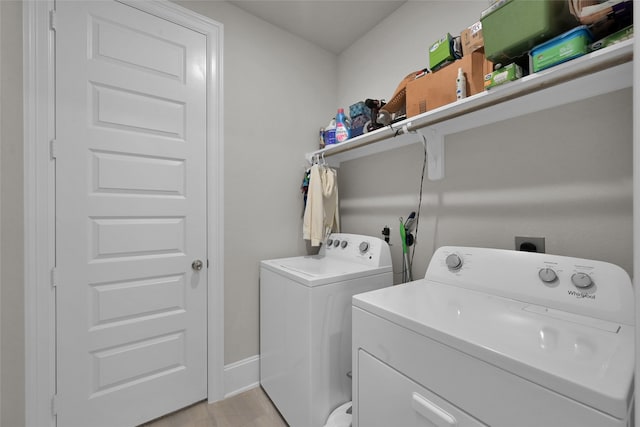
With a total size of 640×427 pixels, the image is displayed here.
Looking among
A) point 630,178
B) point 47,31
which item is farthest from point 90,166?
point 630,178

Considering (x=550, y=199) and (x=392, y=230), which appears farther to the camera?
(x=392, y=230)

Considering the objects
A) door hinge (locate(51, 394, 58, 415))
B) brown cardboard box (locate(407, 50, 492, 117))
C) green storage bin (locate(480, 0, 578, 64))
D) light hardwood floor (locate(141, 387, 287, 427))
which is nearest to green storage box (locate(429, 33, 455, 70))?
brown cardboard box (locate(407, 50, 492, 117))

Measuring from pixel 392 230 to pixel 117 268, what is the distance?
169cm

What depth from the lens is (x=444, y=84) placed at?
4.11 ft

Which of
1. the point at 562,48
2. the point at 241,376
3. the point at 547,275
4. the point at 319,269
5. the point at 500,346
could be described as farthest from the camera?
the point at 241,376

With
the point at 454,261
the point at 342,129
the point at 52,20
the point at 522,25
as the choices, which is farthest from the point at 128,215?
the point at 522,25

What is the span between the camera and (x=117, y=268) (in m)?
1.48

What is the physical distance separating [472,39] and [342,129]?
0.93m

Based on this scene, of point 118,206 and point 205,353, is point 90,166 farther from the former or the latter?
point 205,353

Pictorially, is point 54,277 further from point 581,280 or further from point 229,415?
point 581,280

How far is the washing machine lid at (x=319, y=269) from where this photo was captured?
1.40 metres

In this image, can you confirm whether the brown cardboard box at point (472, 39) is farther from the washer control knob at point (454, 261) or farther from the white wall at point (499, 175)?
the washer control knob at point (454, 261)

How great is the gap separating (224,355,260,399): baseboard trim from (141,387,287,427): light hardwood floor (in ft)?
0.19

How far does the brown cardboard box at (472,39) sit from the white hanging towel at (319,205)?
1098 mm
